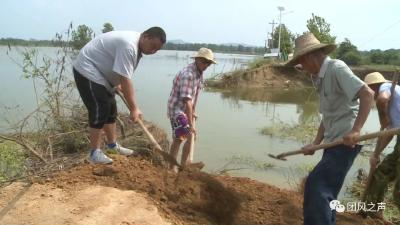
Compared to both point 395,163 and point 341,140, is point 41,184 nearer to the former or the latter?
point 341,140

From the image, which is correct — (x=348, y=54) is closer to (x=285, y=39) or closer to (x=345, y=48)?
(x=345, y=48)

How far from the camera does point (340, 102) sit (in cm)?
324

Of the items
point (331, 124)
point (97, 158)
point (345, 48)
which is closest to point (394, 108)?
point (331, 124)

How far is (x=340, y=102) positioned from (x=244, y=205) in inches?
63.3

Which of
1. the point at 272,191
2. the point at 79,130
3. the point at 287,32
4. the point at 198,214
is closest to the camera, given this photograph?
the point at 198,214

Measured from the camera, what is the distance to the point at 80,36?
24.1ft

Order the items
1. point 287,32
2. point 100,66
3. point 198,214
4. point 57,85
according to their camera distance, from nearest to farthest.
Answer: point 198,214 → point 100,66 → point 57,85 → point 287,32

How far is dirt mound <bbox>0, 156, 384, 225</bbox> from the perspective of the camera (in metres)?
3.48

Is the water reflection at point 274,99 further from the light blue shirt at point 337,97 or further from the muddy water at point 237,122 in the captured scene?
the light blue shirt at point 337,97

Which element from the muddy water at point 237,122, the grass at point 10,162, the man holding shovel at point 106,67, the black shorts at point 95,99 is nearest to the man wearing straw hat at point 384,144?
the muddy water at point 237,122

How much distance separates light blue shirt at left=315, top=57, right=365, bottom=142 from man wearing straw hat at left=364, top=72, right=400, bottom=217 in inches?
43.8

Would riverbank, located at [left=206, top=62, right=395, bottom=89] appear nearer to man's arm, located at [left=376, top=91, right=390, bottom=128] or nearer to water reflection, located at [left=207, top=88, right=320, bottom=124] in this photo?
water reflection, located at [left=207, top=88, right=320, bottom=124]

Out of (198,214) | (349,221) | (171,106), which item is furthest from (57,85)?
(349,221)

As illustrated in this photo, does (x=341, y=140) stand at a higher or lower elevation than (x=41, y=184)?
higher
